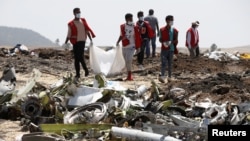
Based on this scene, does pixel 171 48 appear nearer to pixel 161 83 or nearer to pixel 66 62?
pixel 161 83

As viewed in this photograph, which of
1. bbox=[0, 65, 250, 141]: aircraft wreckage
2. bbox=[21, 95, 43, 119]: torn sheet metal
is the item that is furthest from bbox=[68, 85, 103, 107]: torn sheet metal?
bbox=[21, 95, 43, 119]: torn sheet metal

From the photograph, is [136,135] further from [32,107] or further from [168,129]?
[32,107]

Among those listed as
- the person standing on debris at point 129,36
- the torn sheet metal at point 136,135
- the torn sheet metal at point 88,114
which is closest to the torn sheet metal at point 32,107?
the torn sheet metal at point 88,114

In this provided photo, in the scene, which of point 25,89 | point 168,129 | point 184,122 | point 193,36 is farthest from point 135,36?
point 168,129

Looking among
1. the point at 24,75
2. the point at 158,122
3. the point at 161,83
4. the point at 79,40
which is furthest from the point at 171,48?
the point at 158,122

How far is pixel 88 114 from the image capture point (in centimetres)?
902

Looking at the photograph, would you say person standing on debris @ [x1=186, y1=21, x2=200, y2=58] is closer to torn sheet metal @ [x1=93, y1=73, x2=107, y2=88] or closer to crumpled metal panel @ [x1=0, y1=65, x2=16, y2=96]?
torn sheet metal @ [x1=93, y1=73, x2=107, y2=88]

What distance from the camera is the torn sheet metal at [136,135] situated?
7412 millimetres

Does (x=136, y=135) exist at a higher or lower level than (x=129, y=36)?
lower

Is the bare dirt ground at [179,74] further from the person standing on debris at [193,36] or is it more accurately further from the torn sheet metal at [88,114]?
the torn sheet metal at [88,114]

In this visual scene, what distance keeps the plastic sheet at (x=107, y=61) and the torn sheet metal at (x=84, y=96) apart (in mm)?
5509

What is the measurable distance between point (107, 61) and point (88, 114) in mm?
7439

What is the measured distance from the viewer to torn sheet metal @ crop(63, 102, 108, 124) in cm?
889

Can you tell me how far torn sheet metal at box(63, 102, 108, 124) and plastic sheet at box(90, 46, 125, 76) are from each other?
6.67m
